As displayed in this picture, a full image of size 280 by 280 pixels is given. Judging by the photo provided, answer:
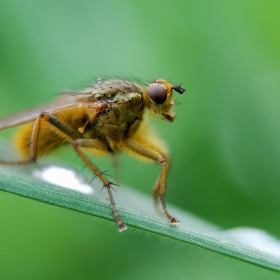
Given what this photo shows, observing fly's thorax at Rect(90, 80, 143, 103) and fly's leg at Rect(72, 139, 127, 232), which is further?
fly's thorax at Rect(90, 80, 143, 103)

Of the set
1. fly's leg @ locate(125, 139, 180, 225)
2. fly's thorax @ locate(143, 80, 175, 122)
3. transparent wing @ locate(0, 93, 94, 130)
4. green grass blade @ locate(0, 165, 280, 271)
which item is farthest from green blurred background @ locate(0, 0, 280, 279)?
green grass blade @ locate(0, 165, 280, 271)

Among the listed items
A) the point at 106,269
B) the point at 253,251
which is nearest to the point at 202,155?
the point at 106,269

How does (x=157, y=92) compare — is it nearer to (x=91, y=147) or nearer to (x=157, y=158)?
(x=157, y=158)

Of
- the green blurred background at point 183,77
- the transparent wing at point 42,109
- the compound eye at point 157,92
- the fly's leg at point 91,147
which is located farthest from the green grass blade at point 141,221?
the green blurred background at point 183,77

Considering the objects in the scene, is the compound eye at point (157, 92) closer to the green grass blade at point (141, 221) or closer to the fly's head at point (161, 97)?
the fly's head at point (161, 97)

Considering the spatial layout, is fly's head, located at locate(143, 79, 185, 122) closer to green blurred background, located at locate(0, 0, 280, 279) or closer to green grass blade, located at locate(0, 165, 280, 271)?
green blurred background, located at locate(0, 0, 280, 279)

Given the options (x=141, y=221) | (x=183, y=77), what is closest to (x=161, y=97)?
(x=183, y=77)
